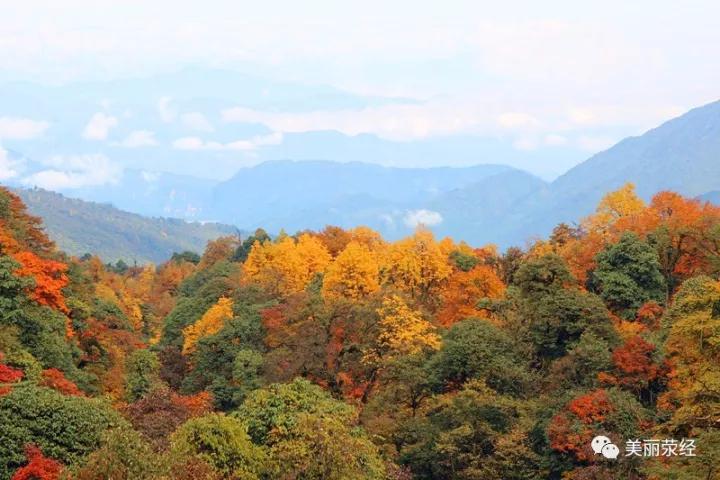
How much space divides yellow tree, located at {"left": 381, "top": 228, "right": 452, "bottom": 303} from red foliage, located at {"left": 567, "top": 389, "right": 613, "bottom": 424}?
24516mm

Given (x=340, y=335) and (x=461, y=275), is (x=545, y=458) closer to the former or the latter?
(x=340, y=335)

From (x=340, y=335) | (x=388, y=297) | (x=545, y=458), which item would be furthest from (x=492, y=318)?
(x=545, y=458)

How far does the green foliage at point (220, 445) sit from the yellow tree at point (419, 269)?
2938 cm

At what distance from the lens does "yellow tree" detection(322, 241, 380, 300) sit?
49.1 meters

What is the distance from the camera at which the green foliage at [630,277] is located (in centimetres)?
4089

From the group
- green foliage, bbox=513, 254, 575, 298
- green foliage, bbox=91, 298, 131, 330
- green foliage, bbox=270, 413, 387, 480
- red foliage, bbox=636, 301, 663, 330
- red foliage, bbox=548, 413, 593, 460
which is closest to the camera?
green foliage, bbox=270, 413, 387, 480

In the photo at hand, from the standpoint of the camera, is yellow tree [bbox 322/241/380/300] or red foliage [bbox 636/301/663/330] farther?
yellow tree [bbox 322/241/380/300]

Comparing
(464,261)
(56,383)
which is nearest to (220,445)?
(56,383)

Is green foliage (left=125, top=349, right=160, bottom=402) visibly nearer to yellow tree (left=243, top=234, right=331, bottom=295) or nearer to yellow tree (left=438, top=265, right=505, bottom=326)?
yellow tree (left=243, top=234, right=331, bottom=295)

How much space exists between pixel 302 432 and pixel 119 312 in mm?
38802

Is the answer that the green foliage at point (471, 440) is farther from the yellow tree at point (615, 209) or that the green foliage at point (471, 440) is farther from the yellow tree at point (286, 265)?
the yellow tree at point (615, 209)

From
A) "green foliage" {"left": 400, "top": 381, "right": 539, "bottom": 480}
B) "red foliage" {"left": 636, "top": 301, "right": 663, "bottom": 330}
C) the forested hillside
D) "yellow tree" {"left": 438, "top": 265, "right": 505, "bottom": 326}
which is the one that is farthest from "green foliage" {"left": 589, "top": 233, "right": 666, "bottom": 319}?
"green foliage" {"left": 400, "top": 381, "right": 539, "bottom": 480}

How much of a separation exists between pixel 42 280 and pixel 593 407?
82.6 feet

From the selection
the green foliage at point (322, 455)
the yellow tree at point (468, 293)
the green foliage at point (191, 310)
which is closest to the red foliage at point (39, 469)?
the green foliage at point (322, 455)
